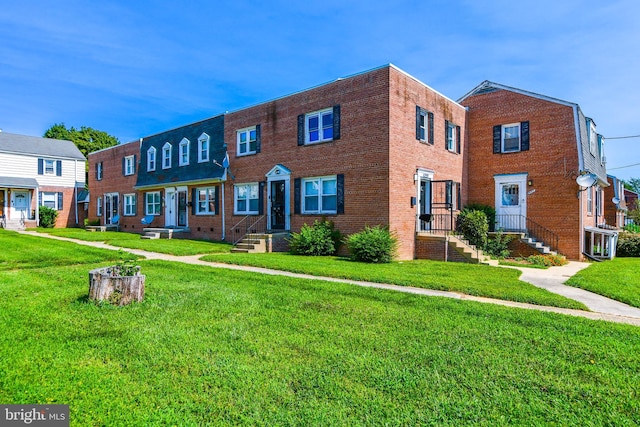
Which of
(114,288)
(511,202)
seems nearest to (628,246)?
(511,202)

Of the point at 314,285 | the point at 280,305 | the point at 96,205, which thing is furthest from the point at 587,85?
the point at 96,205

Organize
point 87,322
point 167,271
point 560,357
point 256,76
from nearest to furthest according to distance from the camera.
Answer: point 560,357 < point 87,322 < point 167,271 < point 256,76

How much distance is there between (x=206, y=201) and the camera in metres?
20.3

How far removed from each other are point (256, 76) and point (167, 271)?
11010mm

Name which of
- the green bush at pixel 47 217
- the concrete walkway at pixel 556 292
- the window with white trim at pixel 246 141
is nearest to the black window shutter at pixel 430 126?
the concrete walkway at pixel 556 292

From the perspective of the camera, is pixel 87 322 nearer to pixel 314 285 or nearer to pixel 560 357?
pixel 314 285

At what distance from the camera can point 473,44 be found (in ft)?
39.1

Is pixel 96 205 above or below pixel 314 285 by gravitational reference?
above

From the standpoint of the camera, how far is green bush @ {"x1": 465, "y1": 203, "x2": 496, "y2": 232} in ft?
54.6

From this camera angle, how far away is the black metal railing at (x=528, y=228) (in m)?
15.6

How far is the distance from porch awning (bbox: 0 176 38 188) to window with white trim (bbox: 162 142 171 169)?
46.7 feet

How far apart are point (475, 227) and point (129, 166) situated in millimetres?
23511

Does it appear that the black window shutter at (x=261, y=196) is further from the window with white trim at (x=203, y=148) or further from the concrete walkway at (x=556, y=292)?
the concrete walkway at (x=556, y=292)

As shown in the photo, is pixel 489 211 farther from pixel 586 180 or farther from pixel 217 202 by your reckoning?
pixel 217 202
